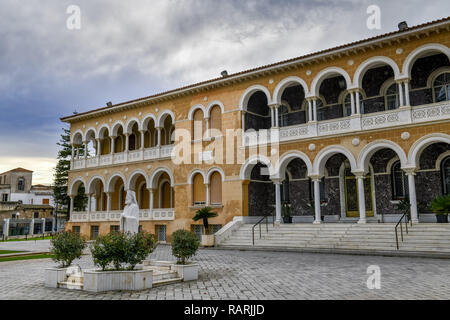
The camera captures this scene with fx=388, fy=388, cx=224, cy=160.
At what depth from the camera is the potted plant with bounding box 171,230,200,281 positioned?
953 cm

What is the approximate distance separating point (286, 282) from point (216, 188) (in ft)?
46.5

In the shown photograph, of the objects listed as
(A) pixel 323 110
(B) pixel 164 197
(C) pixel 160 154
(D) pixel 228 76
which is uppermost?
(D) pixel 228 76

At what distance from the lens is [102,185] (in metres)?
31.2

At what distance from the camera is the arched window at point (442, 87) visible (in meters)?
18.2

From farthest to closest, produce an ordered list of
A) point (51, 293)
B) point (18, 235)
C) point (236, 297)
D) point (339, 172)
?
point (18, 235)
point (339, 172)
point (51, 293)
point (236, 297)

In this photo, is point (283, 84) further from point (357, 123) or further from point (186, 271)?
point (186, 271)

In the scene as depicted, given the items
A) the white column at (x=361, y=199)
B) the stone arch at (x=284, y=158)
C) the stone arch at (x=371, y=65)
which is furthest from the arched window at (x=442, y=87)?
the stone arch at (x=284, y=158)

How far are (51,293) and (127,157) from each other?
788 inches

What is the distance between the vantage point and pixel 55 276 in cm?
892

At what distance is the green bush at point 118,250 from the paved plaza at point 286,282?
2.44 feet

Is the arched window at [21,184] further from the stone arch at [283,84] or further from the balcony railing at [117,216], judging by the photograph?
the stone arch at [283,84]

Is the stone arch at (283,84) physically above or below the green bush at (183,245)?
above

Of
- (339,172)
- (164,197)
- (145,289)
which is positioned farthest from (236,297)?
(164,197)
